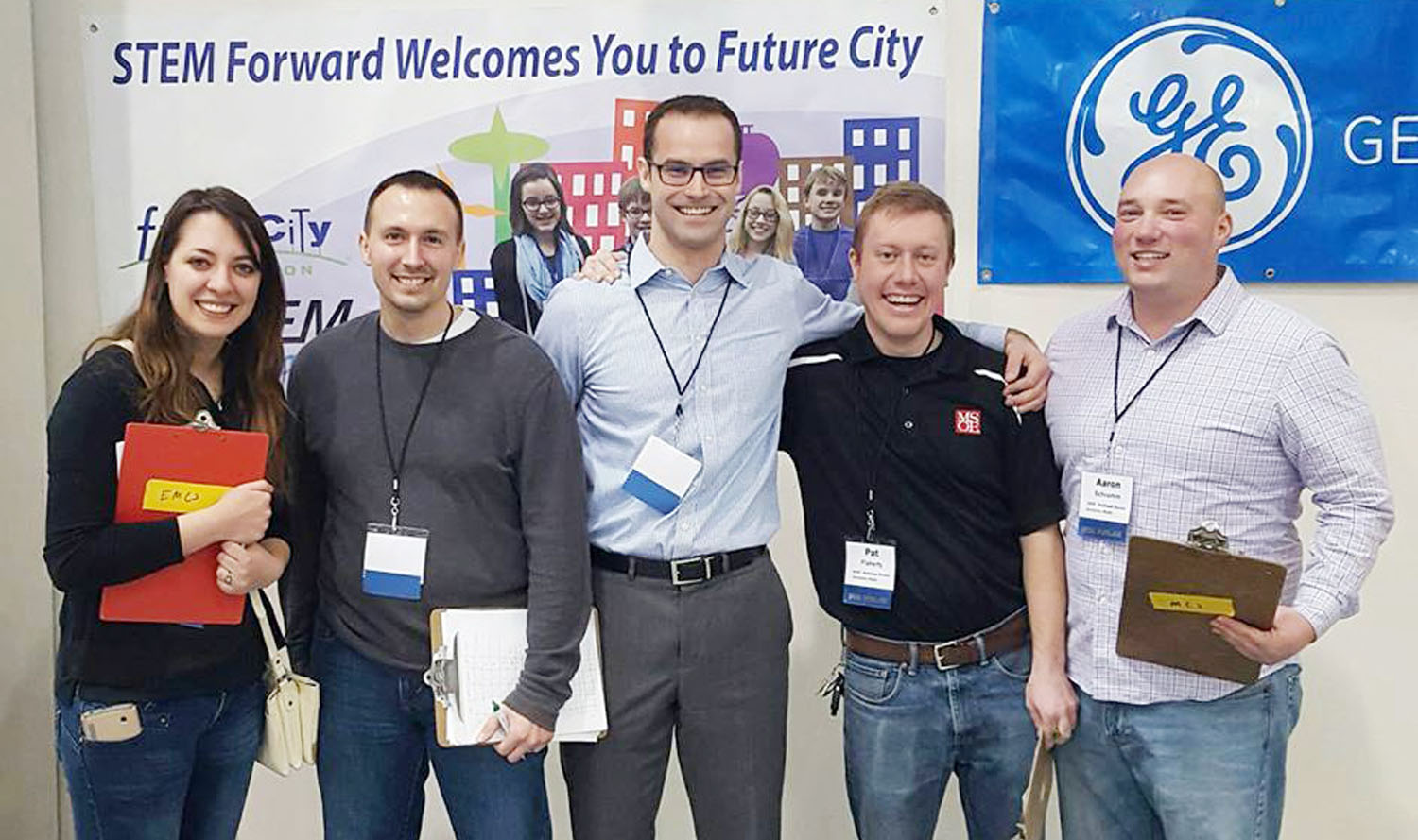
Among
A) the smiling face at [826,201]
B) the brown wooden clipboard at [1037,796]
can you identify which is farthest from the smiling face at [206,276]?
the brown wooden clipboard at [1037,796]

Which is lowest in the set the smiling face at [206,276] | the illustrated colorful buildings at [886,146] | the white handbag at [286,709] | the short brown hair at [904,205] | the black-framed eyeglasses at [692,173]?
the white handbag at [286,709]

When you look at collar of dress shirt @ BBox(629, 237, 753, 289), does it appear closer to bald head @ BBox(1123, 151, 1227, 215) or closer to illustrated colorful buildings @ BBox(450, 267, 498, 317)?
bald head @ BBox(1123, 151, 1227, 215)

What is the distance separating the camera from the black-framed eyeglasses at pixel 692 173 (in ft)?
6.45

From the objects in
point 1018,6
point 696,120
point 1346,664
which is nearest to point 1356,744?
point 1346,664

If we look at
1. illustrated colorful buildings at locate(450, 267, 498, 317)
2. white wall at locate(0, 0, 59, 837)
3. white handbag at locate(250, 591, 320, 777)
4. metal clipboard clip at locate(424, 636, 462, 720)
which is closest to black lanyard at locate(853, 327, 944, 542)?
metal clipboard clip at locate(424, 636, 462, 720)

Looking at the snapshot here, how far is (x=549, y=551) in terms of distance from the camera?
1842 millimetres

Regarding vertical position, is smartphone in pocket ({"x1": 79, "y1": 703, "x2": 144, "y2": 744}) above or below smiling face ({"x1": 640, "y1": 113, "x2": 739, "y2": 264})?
below

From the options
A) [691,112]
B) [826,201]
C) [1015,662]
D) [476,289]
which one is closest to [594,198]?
[476,289]

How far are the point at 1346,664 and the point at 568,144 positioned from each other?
2241 millimetres

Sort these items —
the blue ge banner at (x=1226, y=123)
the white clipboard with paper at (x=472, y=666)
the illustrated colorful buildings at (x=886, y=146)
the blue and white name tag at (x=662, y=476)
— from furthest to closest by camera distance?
the illustrated colorful buildings at (x=886, y=146)
the blue ge banner at (x=1226, y=123)
the blue and white name tag at (x=662, y=476)
the white clipboard with paper at (x=472, y=666)

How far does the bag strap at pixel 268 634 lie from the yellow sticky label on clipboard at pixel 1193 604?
55.1 inches

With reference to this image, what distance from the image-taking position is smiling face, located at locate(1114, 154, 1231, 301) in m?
1.83

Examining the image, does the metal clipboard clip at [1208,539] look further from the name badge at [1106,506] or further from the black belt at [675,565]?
the black belt at [675,565]

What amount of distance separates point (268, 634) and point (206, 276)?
59 centimetres
